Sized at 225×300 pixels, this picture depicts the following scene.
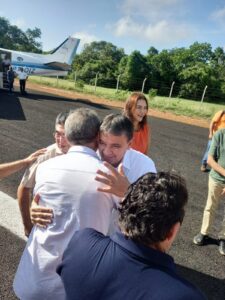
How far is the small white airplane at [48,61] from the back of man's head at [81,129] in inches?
1150

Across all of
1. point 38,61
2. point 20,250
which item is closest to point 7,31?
point 38,61

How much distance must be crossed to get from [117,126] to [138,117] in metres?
2.24

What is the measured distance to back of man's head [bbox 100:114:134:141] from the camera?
2.26 metres

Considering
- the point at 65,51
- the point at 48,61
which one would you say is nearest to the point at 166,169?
the point at 48,61

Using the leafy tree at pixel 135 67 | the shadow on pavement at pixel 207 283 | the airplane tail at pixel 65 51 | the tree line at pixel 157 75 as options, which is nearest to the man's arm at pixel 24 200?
the shadow on pavement at pixel 207 283

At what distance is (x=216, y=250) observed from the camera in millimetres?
4754

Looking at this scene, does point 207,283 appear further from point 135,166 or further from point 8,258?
point 8,258

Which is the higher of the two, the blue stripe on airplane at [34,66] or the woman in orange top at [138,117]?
the woman in orange top at [138,117]

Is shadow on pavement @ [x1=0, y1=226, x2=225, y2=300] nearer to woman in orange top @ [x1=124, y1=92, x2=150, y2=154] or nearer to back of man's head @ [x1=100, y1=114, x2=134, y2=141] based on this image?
woman in orange top @ [x1=124, y1=92, x2=150, y2=154]

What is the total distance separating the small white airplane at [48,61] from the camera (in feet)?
103

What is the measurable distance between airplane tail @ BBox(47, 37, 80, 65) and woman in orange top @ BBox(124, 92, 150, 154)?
3213 cm

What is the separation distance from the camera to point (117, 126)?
2324 millimetres

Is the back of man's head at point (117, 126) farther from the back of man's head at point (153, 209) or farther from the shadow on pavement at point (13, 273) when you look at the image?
the shadow on pavement at point (13, 273)

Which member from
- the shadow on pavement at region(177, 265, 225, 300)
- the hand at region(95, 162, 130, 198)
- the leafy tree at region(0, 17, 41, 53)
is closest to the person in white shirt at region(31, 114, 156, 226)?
the hand at region(95, 162, 130, 198)
